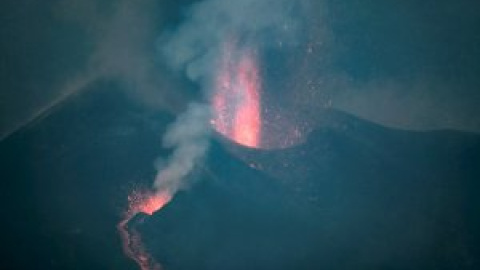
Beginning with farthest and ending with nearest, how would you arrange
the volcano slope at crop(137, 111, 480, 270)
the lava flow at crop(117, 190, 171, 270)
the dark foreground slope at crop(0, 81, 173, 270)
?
the volcano slope at crop(137, 111, 480, 270) < the lava flow at crop(117, 190, 171, 270) < the dark foreground slope at crop(0, 81, 173, 270)

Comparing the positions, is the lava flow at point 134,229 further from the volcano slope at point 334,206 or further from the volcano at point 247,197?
the volcano slope at point 334,206

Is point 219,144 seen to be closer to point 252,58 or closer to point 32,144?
point 252,58

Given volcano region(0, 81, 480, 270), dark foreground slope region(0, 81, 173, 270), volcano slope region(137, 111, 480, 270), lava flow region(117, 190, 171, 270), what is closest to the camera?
dark foreground slope region(0, 81, 173, 270)

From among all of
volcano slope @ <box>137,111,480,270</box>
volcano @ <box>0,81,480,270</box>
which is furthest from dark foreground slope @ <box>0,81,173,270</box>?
volcano slope @ <box>137,111,480,270</box>

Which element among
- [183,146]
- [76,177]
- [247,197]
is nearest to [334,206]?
[247,197]

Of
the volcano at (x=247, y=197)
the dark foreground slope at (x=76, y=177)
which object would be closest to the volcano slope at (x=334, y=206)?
the volcano at (x=247, y=197)

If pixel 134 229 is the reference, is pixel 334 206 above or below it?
below

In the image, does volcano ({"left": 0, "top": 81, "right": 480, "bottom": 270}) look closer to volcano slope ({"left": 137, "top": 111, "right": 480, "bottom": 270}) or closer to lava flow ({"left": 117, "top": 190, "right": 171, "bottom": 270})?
volcano slope ({"left": 137, "top": 111, "right": 480, "bottom": 270})

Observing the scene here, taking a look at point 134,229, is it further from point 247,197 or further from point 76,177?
point 247,197
